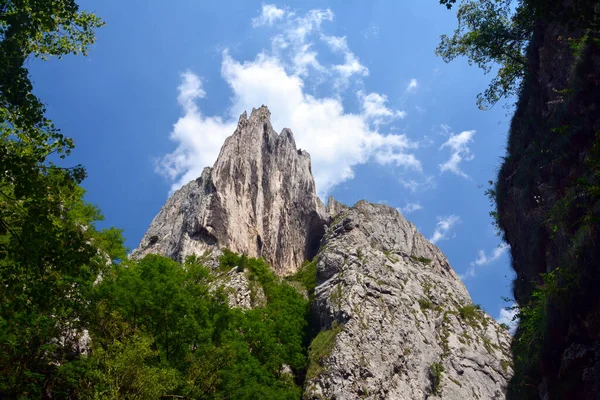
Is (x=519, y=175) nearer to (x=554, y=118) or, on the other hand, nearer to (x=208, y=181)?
(x=554, y=118)

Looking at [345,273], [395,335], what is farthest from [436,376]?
[345,273]

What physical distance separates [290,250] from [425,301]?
27427mm

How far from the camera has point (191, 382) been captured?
21016mm

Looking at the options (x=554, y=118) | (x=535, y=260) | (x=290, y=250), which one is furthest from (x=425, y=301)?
(x=554, y=118)

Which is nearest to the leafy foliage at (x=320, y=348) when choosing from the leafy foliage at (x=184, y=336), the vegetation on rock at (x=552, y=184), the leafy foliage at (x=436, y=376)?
the leafy foliage at (x=184, y=336)

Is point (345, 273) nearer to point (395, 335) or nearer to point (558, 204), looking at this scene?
point (395, 335)

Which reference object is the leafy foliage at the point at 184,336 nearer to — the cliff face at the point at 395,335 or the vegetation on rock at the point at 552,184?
the cliff face at the point at 395,335

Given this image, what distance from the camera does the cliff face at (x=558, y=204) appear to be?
484 inches

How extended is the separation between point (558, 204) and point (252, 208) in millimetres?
59847

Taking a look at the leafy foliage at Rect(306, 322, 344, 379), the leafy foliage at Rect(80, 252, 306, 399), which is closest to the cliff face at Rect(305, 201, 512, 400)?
the leafy foliage at Rect(306, 322, 344, 379)

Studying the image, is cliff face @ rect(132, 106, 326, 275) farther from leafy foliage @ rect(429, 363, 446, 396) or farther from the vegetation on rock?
the vegetation on rock

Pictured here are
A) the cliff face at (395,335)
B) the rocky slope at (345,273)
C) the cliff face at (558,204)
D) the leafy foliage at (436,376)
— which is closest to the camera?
the cliff face at (558,204)

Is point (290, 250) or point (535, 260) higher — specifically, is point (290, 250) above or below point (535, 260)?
above

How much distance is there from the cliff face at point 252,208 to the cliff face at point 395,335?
14.1 metres
